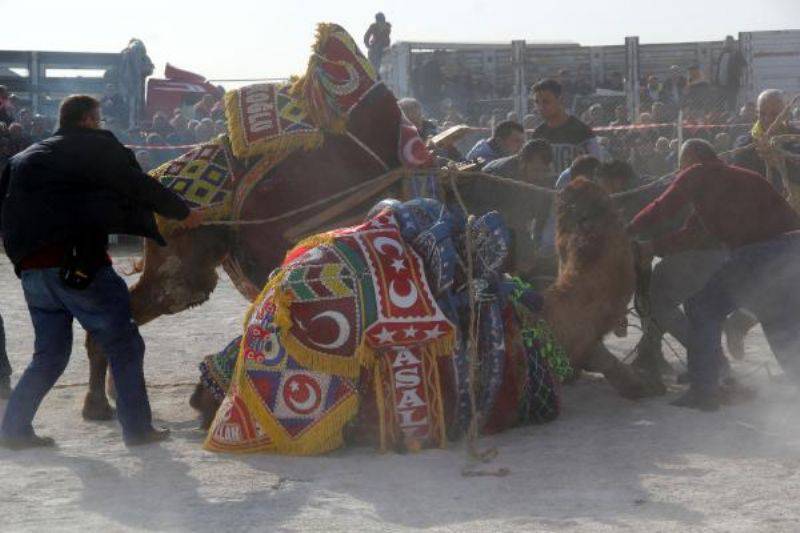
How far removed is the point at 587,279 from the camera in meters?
6.98

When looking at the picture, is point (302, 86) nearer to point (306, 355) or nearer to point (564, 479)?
point (306, 355)

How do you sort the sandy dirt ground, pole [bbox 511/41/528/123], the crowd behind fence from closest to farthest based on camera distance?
the sandy dirt ground
the crowd behind fence
pole [bbox 511/41/528/123]

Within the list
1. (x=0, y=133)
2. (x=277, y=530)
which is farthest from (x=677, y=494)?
(x=0, y=133)

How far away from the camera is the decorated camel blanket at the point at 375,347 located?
633 cm

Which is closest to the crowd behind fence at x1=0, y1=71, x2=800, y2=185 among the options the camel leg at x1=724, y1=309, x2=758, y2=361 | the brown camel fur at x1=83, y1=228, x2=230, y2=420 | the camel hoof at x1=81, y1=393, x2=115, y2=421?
the camel leg at x1=724, y1=309, x2=758, y2=361

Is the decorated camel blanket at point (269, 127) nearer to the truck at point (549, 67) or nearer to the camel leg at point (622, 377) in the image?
the camel leg at point (622, 377)

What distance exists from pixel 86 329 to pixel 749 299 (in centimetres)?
337

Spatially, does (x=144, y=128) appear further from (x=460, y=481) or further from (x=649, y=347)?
(x=460, y=481)

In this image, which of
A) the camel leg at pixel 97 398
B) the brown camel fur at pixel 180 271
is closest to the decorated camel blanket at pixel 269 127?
the brown camel fur at pixel 180 271

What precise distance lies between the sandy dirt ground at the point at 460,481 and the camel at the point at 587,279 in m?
0.42

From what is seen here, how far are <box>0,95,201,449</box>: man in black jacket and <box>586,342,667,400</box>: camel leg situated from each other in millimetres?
2296

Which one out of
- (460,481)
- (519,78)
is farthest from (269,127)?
(519,78)

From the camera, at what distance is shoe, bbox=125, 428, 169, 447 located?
22.1 feet

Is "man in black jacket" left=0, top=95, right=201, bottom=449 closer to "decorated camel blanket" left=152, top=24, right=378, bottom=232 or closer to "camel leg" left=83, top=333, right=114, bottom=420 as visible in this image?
"camel leg" left=83, top=333, right=114, bottom=420
